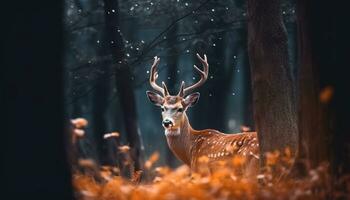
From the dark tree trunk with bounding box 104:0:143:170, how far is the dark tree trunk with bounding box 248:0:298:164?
860 centimetres

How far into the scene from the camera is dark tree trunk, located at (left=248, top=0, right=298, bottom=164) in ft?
41.0

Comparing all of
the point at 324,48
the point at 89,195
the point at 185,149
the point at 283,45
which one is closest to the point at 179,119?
the point at 185,149

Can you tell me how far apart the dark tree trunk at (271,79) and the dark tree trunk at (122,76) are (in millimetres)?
8601

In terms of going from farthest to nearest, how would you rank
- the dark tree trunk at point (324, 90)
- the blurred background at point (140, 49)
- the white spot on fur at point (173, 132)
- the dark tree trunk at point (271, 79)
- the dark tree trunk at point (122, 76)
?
1. the blurred background at point (140, 49)
2. the dark tree trunk at point (122, 76)
3. the white spot on fur at point (173, 132)
4. the dark tree trunk at point (271, 79)
5. the dark tree trunk at point (324, 90)

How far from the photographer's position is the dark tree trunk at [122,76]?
21.7m

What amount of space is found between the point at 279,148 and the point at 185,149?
15.4ft

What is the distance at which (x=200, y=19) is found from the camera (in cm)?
2423

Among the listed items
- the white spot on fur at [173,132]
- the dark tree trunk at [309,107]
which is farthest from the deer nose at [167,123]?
the dark tree trunk at [309,107]

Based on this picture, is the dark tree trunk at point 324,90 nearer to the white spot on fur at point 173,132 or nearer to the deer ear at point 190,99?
the white spot on fur at point 173,132

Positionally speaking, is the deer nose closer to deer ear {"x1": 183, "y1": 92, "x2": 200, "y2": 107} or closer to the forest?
the forest

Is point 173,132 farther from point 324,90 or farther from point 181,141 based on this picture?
point 324,90

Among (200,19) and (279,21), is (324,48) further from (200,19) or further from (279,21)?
(200,19)

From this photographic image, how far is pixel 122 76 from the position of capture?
21.8 metres

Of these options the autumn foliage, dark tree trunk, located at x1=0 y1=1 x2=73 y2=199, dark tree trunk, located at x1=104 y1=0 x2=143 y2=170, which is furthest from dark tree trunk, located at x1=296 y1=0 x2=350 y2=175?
dark tree trunk, located at x1=104 y1=0 x2=143 y2=170
